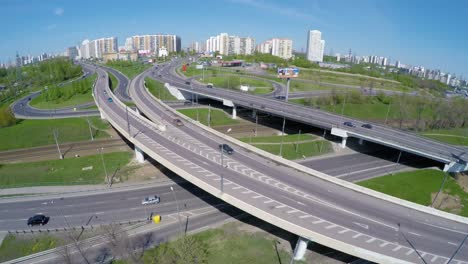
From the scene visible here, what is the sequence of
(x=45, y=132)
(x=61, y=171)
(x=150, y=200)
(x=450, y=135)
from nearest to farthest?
1. (x=150, y=200)
2. (x=61, y=171)
3. (x=45, y=132)
4. (x=450, y=135)

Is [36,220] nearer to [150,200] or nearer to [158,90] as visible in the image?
[150,200]

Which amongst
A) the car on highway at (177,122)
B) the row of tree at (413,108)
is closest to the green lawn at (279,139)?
the car on highway at (177,122)

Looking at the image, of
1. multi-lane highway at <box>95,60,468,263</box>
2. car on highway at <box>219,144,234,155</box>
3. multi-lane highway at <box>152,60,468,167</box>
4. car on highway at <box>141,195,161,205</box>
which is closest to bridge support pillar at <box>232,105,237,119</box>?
multi-lane highway at <box>152,60,468,167</box>

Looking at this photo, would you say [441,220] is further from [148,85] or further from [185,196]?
[148,85]

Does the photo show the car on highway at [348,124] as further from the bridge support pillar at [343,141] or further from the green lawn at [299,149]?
the green lawn at [299,149]

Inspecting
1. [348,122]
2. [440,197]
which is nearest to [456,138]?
[348,122]

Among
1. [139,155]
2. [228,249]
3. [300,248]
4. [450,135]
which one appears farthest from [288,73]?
[228,249]
